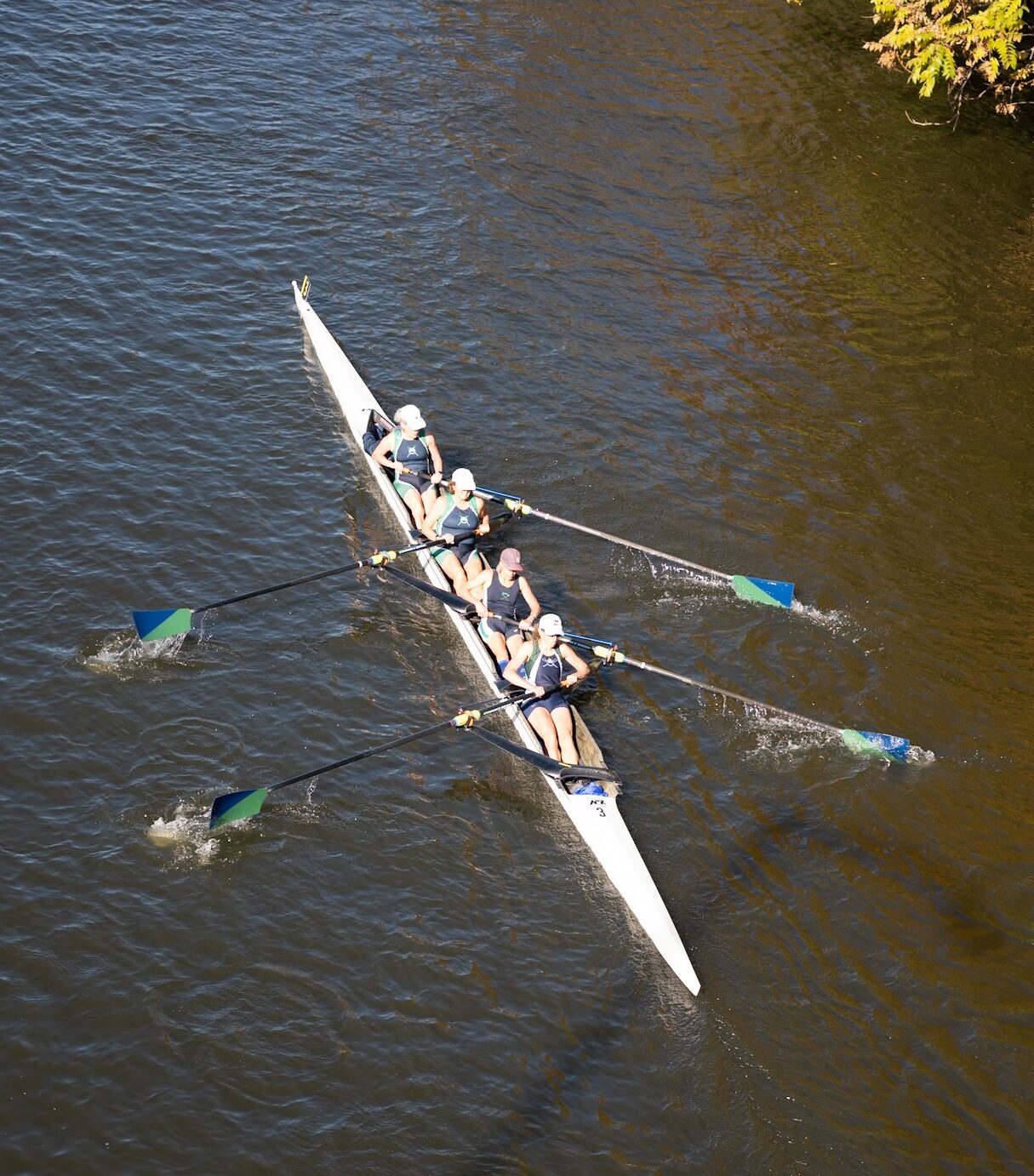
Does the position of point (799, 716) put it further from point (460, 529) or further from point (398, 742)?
point (460, 529)

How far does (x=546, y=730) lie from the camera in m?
15.4

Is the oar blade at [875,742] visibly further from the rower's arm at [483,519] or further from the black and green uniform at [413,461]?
the black and green uniform at [413,461]

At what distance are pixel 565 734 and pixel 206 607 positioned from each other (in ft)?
16.0

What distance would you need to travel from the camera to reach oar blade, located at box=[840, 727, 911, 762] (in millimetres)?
15672

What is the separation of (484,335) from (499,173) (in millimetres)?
6469

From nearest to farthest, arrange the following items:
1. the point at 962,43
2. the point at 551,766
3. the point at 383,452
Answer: the point at 551,766
the point at 383,452
the point at 962,43

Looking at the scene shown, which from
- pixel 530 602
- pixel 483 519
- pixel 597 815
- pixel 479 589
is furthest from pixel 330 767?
pixel 483 519

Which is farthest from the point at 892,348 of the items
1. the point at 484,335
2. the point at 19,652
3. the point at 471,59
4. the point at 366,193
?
the point at 19,652

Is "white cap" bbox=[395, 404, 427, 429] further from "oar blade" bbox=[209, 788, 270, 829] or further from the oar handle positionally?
"oar blade" bbox=[209, 788, 270, 829]

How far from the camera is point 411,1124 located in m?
11.5

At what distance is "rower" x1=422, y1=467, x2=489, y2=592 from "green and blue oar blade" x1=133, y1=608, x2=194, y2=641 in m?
3.92

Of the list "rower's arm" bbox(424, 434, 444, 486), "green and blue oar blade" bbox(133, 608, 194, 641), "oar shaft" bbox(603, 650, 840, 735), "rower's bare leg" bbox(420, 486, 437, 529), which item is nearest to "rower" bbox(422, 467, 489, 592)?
"rower's bare leg" bbox(420, 486, 437, 529)

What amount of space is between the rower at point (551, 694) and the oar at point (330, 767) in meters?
0.18

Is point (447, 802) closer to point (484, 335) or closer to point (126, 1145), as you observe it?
point (126, 1145)
